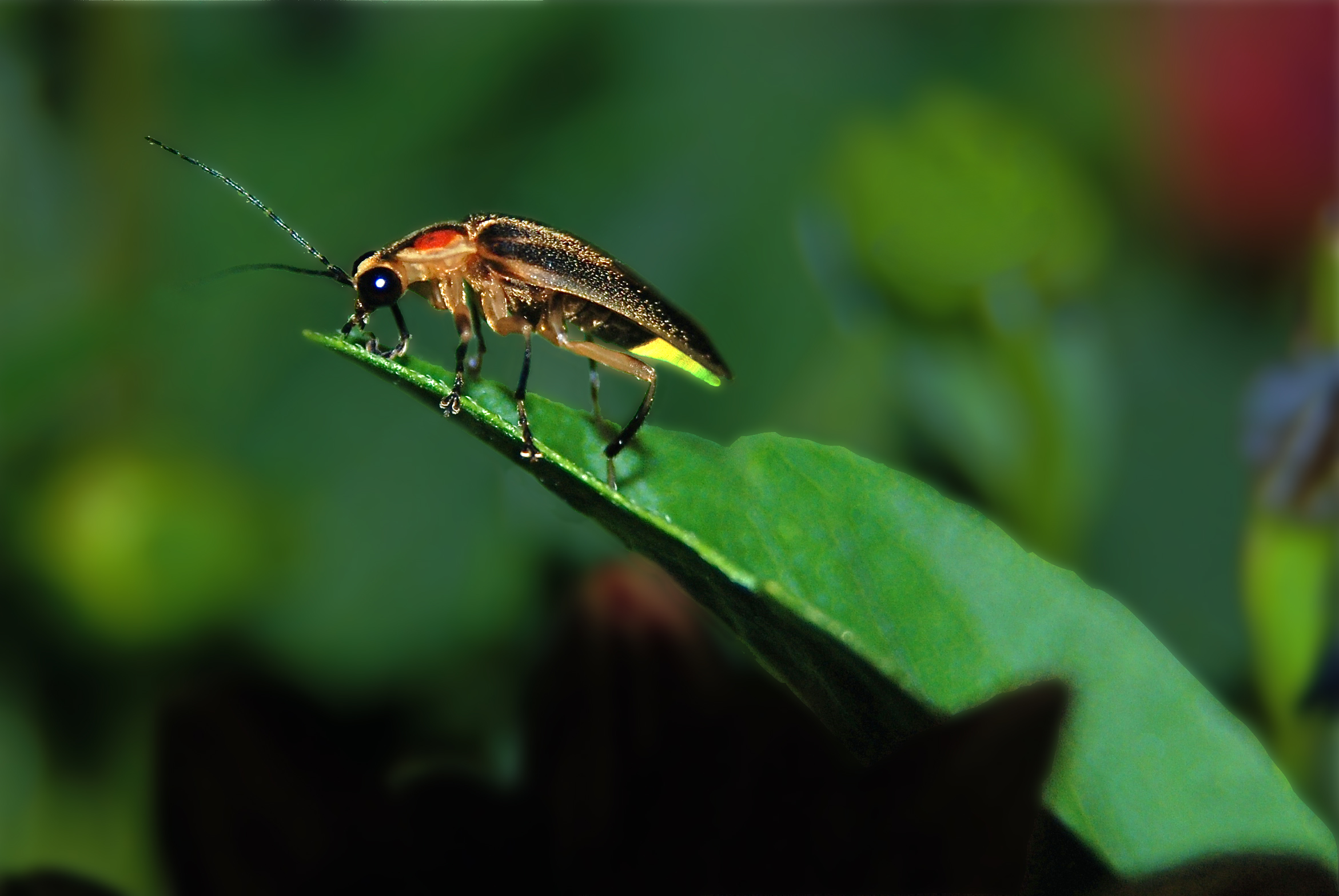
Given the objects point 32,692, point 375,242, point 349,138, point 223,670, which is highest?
point 349,138

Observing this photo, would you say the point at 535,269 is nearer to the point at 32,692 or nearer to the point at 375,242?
the point at 32,692

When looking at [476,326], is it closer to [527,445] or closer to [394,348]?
[394,348]

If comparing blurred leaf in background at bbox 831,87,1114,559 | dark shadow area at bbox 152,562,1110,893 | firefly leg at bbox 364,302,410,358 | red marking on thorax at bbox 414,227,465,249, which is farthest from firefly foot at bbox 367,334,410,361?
blurred leaf in background at bbox 831,87,1114,559

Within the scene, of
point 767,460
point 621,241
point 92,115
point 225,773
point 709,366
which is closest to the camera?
point 767,460

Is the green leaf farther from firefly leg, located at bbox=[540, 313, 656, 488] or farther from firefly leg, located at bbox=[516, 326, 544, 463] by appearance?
firefly leg, located at bbox=[540, 313, 656, 488]

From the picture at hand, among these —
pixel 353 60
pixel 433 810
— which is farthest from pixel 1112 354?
pixel 433 810

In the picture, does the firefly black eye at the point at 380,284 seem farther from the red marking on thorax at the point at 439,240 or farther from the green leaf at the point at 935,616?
the green leaf at the point at 935,616
